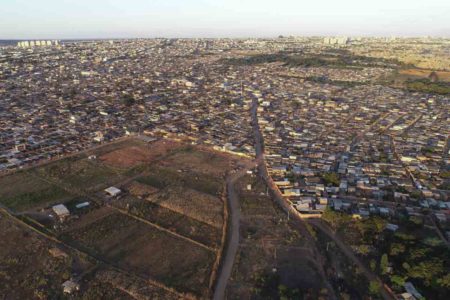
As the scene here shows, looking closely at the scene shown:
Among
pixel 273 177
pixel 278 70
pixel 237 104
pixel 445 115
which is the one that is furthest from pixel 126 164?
pixel 278 70

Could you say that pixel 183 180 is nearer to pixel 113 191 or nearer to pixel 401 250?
pixel 113 191

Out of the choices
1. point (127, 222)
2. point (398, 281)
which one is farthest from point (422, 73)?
point (127, 222)

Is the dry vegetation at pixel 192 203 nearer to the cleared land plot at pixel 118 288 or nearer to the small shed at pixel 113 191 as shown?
the small shed at pixel 113 191

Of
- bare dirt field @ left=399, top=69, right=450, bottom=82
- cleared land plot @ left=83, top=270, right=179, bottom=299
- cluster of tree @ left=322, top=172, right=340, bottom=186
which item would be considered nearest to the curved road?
cluster of tree @ left=322, top=172, right=340, bottom=186

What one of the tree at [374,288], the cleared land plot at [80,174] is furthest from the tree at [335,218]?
the cleared land plot at [80,174]

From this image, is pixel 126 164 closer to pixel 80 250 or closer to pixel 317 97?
pixel 80 250
